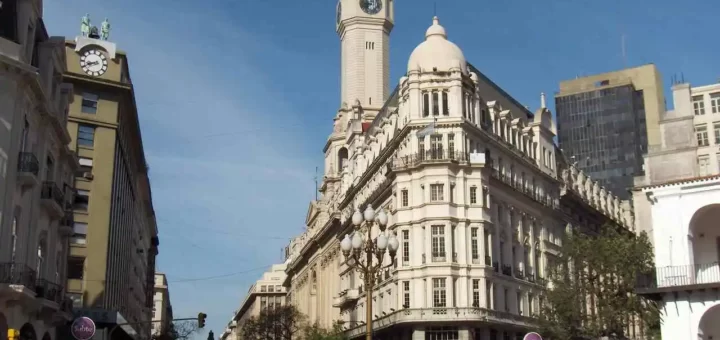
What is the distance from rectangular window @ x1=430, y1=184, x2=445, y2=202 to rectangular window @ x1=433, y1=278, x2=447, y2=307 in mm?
6081

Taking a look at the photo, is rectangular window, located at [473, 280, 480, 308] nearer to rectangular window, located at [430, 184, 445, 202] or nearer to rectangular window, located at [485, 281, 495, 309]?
rectangular window, located at [485, 281, 495, 309]

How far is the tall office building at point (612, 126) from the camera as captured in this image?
130375 mm

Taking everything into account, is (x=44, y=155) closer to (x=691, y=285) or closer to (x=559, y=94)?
(x=691, y=285)

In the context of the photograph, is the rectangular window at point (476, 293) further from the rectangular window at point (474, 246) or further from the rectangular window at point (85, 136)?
the rectangular window at point (85, 136)

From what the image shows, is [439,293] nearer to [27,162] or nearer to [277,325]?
[27,162]

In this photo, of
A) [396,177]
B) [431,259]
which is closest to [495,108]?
[396,177]

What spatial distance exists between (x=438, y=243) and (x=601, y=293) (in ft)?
52.9

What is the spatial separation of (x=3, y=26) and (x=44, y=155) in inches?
265

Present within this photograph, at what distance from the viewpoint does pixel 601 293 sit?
157ft

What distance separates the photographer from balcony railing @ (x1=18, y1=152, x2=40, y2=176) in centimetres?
3206

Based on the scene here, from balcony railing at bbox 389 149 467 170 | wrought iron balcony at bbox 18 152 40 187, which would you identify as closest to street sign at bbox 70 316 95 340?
wrought iron balcony at bbox 18 152 40 187

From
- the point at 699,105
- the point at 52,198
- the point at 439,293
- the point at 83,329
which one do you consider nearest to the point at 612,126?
the point at 699,105

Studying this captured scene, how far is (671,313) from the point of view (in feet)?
129

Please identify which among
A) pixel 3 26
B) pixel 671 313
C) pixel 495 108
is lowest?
pixel 671 313
